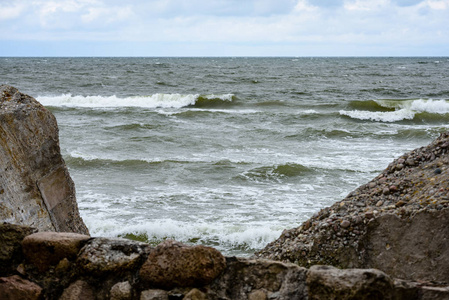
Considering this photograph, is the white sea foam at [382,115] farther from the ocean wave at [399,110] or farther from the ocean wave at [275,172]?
the ocean wave at [275,172]

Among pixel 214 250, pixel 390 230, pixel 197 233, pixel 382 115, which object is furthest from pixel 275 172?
pixel 382 115

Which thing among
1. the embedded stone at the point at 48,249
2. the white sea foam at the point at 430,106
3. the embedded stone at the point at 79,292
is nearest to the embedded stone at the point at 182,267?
the embedded stone at the point at 79,292

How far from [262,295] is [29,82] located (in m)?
39.7

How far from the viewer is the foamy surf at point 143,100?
27.5 metres

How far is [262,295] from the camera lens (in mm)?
2375

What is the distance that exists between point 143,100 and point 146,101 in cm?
26

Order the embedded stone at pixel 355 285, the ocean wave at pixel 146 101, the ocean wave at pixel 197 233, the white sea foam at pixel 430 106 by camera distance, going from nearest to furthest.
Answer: the embedded stone at pixel 355 285
the ocean wave at pixel 197 233
the white sea foam at pixel 430 106
the ocean wave at pixel 146 101

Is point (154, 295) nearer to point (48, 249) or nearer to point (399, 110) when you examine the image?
point (48, 249)

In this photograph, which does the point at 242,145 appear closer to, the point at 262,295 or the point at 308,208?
the point at 308,208

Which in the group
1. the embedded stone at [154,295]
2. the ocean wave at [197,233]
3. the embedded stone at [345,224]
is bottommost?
the ocean wave at [197,233]

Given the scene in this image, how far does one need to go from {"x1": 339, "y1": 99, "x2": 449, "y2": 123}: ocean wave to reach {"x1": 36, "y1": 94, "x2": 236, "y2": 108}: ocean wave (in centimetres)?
761

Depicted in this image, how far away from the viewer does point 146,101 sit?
28484 millimetres

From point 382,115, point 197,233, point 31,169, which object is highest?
point 31,169

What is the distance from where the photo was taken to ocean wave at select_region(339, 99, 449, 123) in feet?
73.2
